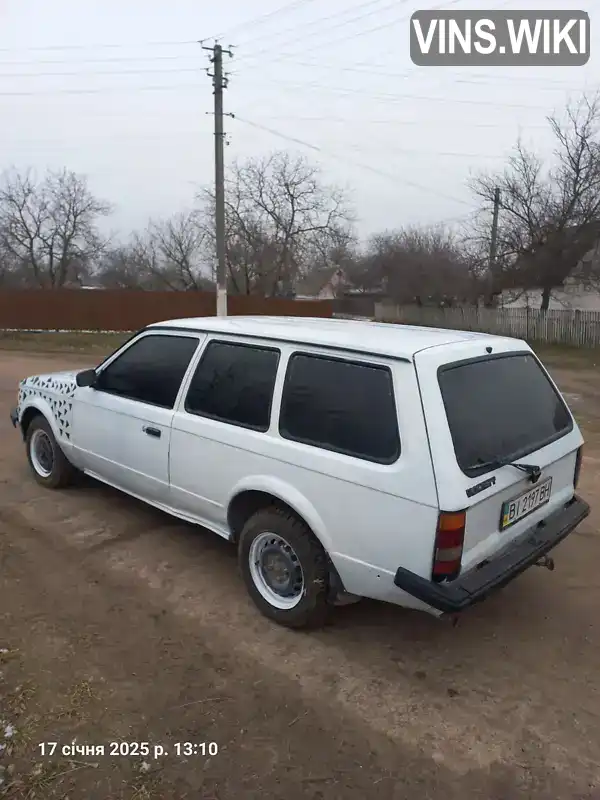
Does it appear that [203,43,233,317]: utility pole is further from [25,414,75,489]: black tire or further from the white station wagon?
the white station wagon

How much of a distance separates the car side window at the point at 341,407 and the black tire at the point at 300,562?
47 centimetres

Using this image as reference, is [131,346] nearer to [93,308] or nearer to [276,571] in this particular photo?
[276,571]

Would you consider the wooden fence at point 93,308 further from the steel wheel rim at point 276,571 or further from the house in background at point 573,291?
the steel wheel rim at point 276,571

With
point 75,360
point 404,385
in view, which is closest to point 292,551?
point 404,385

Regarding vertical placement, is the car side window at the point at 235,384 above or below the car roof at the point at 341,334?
below

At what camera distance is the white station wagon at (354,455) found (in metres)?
2.59

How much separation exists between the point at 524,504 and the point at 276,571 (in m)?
1.42

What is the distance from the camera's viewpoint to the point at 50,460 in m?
5.08

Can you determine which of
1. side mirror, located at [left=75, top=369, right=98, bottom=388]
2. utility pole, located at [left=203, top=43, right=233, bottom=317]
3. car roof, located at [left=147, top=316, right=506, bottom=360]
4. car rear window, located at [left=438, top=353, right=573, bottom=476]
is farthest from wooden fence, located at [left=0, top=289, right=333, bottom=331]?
car rear window, located at [left=438, top=353, right=573, bottom=476]

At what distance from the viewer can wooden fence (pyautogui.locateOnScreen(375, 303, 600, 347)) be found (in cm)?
1980

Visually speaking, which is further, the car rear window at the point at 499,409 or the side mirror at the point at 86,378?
the side mirror at the point at 86,378

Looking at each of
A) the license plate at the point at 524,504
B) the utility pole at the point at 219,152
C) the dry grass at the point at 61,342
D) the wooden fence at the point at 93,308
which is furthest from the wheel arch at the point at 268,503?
the wooden fence at the point at 93,308

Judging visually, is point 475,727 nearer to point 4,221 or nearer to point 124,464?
point 124,464

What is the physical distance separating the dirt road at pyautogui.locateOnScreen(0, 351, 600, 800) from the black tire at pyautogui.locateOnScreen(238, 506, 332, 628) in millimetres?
109
